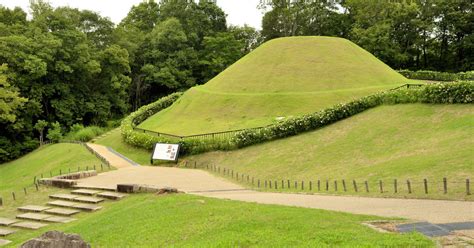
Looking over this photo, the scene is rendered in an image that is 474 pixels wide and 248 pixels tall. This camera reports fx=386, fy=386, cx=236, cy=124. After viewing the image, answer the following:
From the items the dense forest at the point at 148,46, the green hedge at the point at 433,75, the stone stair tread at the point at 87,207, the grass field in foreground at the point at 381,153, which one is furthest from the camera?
the green hedge at the point at 433,75

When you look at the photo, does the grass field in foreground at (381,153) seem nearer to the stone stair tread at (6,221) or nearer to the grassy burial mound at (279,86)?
the grassy burial mound at (279,86)

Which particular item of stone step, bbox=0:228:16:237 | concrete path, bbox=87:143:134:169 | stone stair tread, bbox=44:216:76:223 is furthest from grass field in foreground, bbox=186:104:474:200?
stone step, bbox=0:228:16:237

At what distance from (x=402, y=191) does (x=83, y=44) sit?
38.1 m

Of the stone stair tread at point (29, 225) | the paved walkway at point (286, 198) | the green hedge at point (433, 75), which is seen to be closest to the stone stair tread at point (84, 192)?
the paved walkway at point (286, 198)

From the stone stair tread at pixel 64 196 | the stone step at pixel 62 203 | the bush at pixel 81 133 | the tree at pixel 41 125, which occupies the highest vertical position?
the tree at pixel 41 125

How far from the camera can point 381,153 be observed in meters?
17.2

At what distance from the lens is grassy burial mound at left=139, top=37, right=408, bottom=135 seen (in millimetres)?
30469

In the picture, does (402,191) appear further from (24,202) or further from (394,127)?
(24,202)

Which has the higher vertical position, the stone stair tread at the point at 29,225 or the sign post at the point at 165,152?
the sign post at the point at 165,152

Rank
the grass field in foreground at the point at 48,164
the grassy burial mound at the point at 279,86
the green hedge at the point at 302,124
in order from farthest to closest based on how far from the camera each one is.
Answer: the grassy burial mound at the point at 279,86 < the grass field in foreground at the point at 48,164 < the green hedge at the point at 302,124

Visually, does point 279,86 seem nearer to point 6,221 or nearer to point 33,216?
point 33,216

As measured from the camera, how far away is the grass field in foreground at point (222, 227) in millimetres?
7023

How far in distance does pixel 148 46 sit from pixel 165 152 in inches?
1341

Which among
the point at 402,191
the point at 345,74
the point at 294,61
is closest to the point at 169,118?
the point at 294,61
